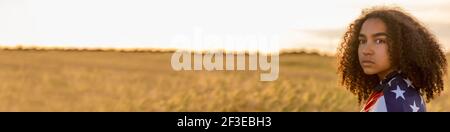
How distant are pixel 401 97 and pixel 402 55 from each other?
0.36 meters

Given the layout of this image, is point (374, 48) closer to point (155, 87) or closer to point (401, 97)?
point (401, 97)

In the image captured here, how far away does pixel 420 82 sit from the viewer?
4223 millimetres

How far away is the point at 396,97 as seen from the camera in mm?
3943

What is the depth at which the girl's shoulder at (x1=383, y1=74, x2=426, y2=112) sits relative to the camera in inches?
155

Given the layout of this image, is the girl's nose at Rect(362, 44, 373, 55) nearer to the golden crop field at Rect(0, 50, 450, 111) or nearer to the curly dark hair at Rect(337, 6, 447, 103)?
the curly dark hair at Rect(337, 6, 447, 103)

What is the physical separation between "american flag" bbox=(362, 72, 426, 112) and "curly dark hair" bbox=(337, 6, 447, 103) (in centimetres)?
8

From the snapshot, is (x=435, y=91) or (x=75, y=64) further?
(x=75, y=64)

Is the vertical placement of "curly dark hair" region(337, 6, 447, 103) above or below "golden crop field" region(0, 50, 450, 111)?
below

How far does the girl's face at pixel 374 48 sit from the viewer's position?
411 cm

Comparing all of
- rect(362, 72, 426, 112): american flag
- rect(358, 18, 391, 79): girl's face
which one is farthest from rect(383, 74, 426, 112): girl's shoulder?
rect(358, 18, 391, 79): girl's face

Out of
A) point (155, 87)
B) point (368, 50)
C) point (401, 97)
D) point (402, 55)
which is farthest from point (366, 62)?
point (155, 87)
